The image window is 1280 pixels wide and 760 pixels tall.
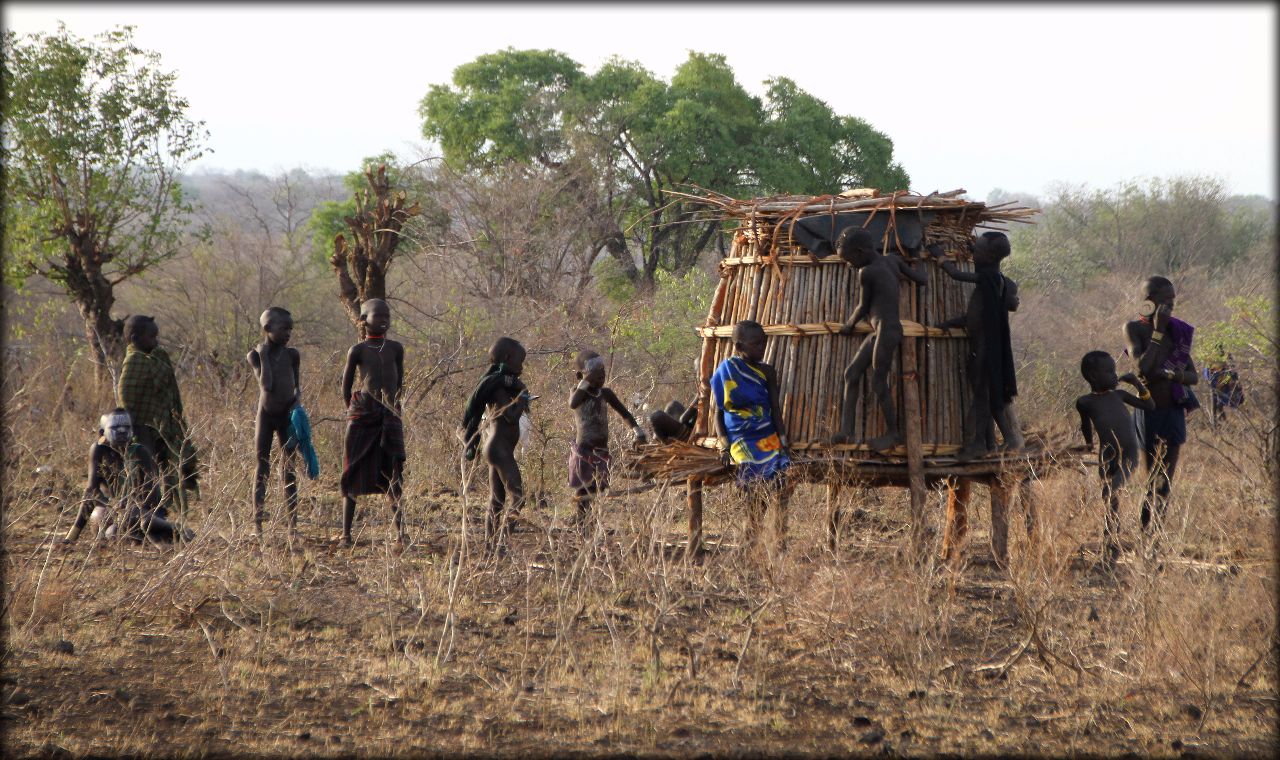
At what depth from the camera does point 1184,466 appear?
986cm

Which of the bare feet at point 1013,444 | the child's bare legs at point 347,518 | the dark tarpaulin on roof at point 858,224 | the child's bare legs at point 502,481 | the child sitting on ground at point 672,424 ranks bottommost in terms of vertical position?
the child's bare legs at point 347,518

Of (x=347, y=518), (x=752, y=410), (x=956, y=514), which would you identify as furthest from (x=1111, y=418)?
(x=347, y=518)

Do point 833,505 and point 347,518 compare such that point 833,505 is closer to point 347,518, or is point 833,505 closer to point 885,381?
point 885,381

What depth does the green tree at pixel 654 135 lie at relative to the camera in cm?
2159

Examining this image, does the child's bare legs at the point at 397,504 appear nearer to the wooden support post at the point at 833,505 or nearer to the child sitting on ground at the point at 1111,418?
the wooden support post at the point at 833,505

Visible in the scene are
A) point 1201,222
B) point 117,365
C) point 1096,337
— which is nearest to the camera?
point 117,365

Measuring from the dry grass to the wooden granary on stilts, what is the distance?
1.14ft

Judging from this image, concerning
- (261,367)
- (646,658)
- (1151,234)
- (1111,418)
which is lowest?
(646,658)

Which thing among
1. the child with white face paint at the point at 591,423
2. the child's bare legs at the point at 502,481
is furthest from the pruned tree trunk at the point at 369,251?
the child with white face paint at the point at 591,423

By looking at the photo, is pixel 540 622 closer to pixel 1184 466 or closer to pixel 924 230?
pixel 924 230

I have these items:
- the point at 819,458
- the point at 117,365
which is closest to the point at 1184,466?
the point at 819,458

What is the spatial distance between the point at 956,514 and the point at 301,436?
12.4 feet

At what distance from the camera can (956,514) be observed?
664 cm

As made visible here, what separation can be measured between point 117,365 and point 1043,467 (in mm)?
9148
